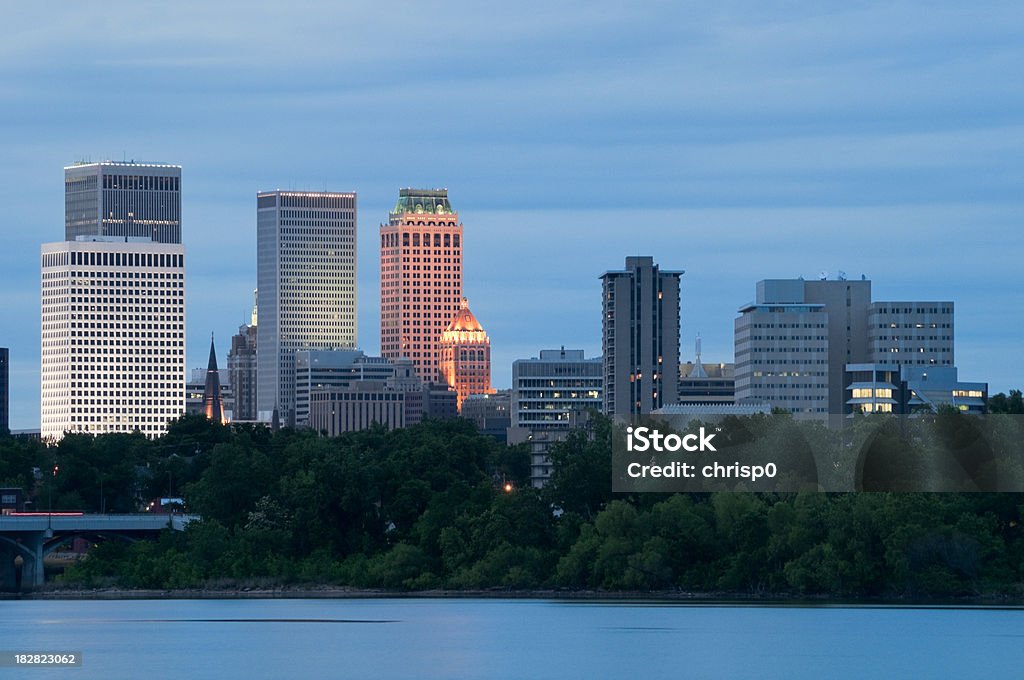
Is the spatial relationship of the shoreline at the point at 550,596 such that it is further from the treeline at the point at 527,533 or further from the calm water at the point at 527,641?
the calm water at the point at 527,641

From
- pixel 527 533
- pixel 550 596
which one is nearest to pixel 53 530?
pixel 527 533

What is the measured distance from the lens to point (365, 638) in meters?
117

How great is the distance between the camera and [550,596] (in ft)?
499


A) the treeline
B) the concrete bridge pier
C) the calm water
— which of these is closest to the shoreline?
the treeline

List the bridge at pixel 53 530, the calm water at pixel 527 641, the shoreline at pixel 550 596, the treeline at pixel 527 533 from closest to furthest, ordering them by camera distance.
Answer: the calm water at pixel 527 641
the shoreline at pixel 550 596
the treeline at pixel 527 533
the bridge at pixel 53 530

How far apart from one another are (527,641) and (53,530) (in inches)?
2735

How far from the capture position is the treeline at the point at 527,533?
140375mm

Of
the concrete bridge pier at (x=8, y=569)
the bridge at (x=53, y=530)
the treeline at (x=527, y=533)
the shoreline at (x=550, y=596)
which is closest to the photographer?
the shoreline at (x=550, y=596)

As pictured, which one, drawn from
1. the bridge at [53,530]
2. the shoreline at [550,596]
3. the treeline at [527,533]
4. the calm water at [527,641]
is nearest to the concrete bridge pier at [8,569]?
the bridge at [53,530]

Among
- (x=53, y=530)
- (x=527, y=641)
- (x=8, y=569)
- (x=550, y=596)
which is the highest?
(x=53, y=530)

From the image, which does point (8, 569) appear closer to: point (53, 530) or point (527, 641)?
point (53, 530)

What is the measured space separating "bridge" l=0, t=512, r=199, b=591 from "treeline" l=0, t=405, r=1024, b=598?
5.96 ft

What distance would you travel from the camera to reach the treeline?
14038 cm

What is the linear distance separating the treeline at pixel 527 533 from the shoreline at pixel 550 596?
0.71m
